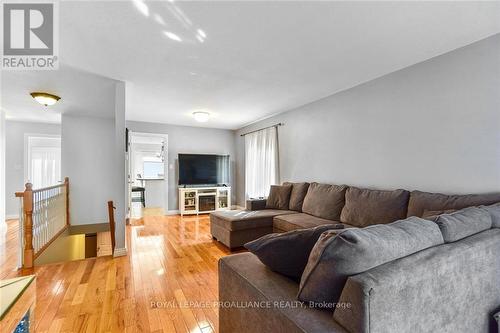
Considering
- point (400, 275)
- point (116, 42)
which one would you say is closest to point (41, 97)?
point (116, 42)

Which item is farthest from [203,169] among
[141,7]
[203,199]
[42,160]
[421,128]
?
[421,128]

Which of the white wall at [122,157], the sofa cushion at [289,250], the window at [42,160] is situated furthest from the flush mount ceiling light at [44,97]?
the sofa cushion at [289,250]

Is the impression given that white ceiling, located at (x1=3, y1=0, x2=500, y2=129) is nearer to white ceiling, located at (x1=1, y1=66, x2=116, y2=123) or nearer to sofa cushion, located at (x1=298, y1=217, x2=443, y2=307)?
white ceiling, located at (x1=1, y1=66, x2=116, y2=123)

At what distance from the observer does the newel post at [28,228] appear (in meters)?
2.80

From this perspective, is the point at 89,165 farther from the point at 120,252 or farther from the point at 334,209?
the point at 334,209

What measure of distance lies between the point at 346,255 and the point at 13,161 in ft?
23.9

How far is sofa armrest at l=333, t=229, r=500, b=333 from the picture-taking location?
30.2 inches

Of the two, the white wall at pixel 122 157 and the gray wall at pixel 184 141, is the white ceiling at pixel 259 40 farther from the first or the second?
the gray wall at pixel 184 141

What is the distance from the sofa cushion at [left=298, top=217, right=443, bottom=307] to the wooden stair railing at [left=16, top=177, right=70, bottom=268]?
11.5ft

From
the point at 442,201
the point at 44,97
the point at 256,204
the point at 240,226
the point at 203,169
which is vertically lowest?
the point at 240,226

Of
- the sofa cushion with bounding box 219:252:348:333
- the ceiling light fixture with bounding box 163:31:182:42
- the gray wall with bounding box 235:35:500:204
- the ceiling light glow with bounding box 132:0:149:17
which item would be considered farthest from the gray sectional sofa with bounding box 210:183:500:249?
the ceiling light glow with bounding box 132:0:149:17

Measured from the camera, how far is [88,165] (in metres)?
5.03

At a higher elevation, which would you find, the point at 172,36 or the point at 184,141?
the point at 172,36

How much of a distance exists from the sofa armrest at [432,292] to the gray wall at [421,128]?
46.3 inches
